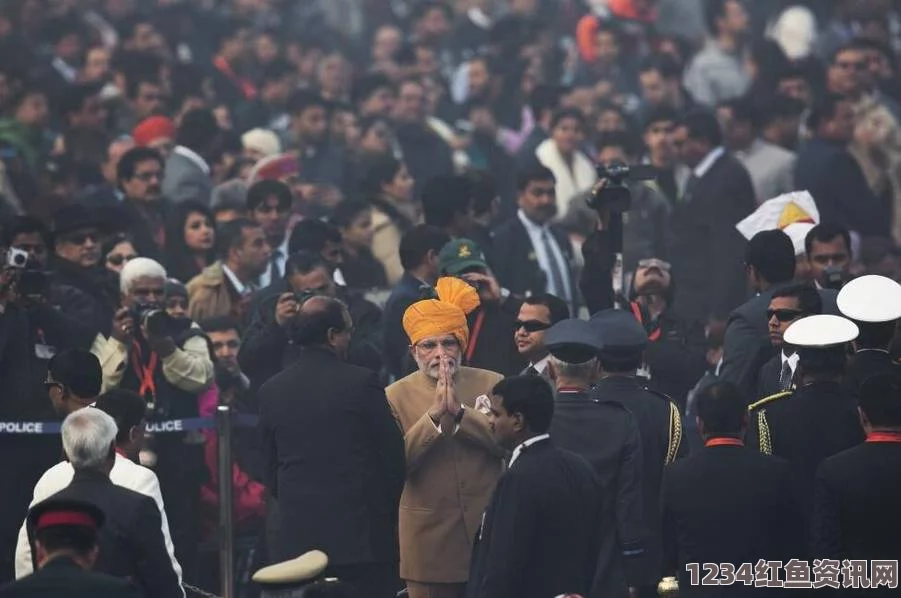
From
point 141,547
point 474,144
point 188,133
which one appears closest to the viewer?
point 141,547

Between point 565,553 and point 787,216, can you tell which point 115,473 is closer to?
point 565,553

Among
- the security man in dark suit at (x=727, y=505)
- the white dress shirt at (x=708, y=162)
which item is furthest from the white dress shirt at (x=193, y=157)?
the security man in dark suit at (x=727, y=505)

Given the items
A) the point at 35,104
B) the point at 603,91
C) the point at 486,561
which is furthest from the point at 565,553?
the point at 603,91

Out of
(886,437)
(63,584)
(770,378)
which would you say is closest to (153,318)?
(770,378)

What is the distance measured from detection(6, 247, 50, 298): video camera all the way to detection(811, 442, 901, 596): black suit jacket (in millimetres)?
4888

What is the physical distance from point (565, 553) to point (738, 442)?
1032 millimetres

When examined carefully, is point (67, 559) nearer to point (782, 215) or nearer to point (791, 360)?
point (791, 360)

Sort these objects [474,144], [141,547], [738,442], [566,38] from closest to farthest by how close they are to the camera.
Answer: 1. [141,547]
2. [738,442]
3. [474,144]
4. [566,38]

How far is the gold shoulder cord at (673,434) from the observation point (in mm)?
11008

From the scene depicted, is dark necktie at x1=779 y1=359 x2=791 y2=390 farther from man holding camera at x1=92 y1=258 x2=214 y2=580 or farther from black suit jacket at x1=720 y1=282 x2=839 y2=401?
man holding camera at x1=92 y1=258 x2=214 y2=580

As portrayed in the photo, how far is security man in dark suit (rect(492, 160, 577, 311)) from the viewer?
51.4 feet

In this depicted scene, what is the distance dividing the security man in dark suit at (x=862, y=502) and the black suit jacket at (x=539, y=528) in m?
1.09

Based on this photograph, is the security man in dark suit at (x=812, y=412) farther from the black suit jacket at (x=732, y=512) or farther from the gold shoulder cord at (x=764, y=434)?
the black suit jacket at (x=732, y=512)

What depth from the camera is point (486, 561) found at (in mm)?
9695
